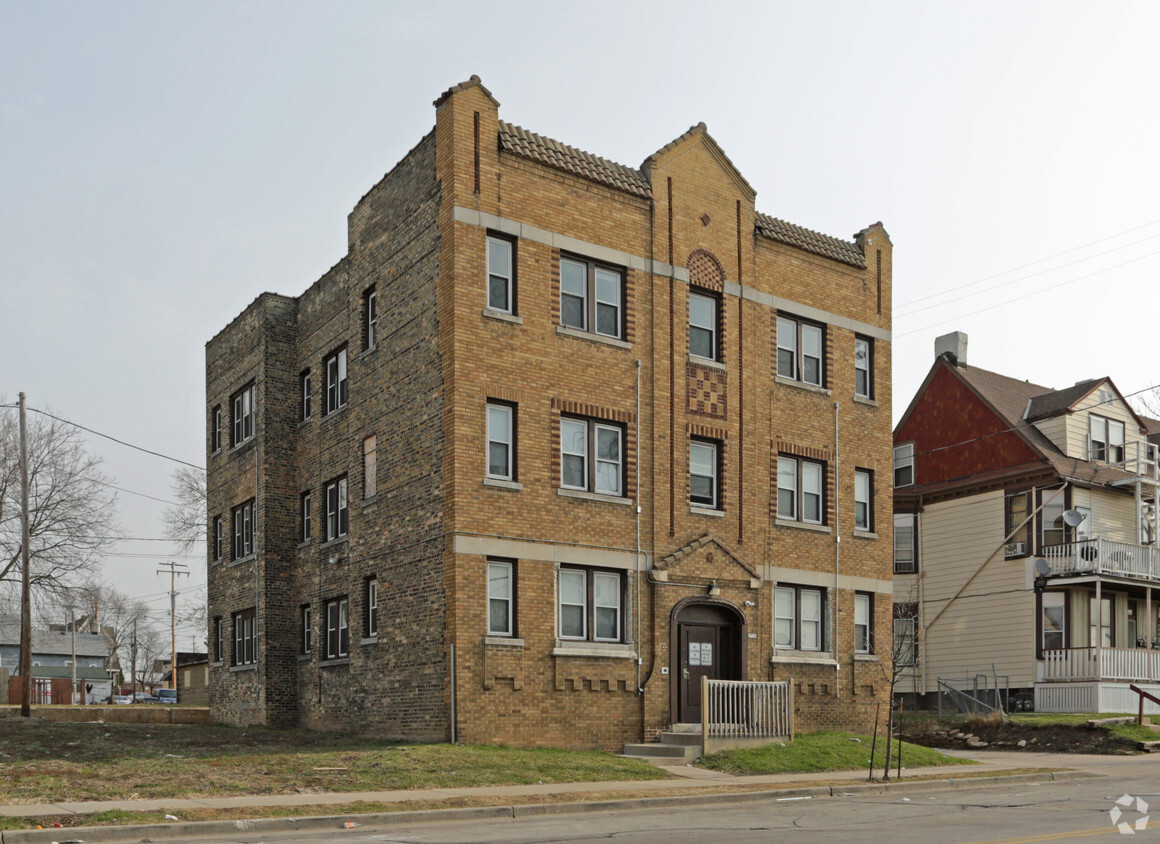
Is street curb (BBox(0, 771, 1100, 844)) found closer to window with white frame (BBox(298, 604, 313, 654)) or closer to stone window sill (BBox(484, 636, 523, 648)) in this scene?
stone window sill (BBox(484, 636, 523, 648))

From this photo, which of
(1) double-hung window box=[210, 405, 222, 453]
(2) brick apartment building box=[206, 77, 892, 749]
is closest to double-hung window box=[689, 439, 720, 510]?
(2) brick apartment building box=[206, 77, 892, 749]

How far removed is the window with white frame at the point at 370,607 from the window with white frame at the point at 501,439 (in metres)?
4.21

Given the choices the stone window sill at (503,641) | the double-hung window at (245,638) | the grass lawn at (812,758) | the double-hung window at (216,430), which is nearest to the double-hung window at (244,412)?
the double-hung window at (216,430)

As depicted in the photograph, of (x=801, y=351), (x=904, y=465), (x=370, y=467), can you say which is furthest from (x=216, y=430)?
(x=904, y=465)

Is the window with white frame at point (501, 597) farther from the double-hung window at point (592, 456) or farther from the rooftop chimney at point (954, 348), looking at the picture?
the rooftop chimney at point (954, 348)

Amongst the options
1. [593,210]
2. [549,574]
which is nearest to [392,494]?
[549,574]

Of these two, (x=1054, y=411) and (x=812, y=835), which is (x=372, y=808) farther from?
(x=1054, y=411)

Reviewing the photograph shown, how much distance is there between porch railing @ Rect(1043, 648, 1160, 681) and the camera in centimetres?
3550

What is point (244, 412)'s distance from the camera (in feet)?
109

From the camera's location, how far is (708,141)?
26906 mm

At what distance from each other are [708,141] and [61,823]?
19.3m

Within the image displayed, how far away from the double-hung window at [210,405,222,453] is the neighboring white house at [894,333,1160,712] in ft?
70.5

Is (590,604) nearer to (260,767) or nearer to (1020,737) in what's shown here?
(260,767)

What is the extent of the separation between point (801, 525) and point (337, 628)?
10.8 m
